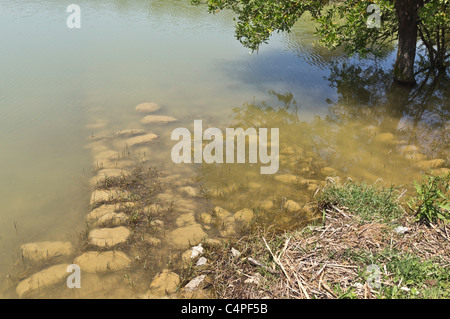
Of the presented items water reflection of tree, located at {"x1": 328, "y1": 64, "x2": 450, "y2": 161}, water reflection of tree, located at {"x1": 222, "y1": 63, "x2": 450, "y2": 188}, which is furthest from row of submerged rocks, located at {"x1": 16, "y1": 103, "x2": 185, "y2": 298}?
water reflection of tree, located at {"x1": 328, "y1": 64, "x2": 450, "y2": 161}

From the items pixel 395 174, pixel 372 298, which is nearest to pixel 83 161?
pixel 372 298

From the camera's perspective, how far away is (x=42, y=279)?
192 inches

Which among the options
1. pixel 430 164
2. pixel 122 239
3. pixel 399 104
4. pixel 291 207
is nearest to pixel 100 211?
pixel 122 239

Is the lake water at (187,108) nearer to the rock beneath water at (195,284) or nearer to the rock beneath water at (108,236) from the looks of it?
the rock beneath water at (108,236)

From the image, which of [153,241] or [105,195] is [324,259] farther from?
[105,195]

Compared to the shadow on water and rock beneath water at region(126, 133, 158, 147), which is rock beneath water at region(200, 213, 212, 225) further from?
rock beneath water at region(126, 133, 158, 147)

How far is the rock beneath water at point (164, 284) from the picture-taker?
184 inches

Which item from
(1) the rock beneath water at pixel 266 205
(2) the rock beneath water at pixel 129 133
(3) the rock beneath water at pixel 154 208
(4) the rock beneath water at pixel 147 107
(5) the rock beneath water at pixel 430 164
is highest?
(4) the rock beneath water at pixel 147 107

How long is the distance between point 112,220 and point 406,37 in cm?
1095

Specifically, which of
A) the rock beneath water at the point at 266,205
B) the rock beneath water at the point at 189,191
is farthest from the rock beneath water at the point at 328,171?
the rock beneath water at the point at 189,191

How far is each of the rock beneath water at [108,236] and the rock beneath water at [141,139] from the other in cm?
310

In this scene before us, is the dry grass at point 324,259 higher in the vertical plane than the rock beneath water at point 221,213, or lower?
higher

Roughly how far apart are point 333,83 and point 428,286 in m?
9.76
